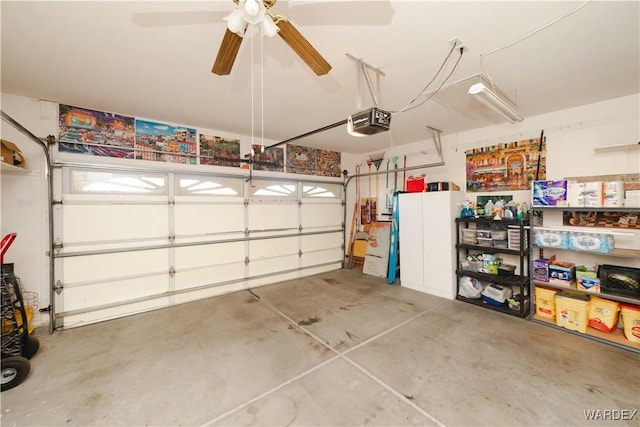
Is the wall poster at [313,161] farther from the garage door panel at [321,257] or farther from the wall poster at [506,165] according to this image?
the wall poster at [506,165]

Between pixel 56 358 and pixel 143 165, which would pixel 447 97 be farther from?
pixel 56 358

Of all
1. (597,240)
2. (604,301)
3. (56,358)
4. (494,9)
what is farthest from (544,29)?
(56,358)

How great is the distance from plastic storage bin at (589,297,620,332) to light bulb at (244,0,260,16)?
4.26 metres

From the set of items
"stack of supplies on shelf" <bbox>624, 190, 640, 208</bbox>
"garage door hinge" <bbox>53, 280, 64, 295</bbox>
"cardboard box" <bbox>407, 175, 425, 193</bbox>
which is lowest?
"garage door hinge" <bbox>53, 280, 64, 295</bbox>

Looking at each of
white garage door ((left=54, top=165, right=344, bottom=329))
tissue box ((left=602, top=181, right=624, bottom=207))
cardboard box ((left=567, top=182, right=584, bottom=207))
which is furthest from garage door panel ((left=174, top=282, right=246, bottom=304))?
tissue box ((left=602, top=181, right=624, bottom=207))

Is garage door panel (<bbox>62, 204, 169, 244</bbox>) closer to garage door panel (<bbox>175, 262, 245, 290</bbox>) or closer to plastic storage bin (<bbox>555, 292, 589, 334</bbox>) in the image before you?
garage door panel (<bbox>175, 262, 245, 290</bbox>)

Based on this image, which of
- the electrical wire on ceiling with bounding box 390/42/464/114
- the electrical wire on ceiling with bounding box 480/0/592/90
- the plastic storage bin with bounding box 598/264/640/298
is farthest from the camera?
the plastic storage bin with bounding box 598/264/640/298

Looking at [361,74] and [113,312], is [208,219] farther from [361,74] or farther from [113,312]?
[361,74]

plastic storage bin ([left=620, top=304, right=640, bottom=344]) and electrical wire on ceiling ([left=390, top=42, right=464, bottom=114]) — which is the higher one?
electrical wire on ceiling ([left=390, top=42, right=464, bottom=114])

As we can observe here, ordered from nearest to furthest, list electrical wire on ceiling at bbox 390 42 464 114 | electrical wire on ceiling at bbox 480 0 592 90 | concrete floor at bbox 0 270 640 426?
electrical wire on ceiling at bbox 480 0 592 90, concrete floor at bbox 0 270 640 426, electrical wire on ceiling at bbox 390 42 464 114

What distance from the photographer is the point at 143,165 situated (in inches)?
139

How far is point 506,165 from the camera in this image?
12.5 ft

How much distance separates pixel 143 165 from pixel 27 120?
→ 118cm

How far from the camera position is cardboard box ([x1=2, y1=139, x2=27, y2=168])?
247cm
